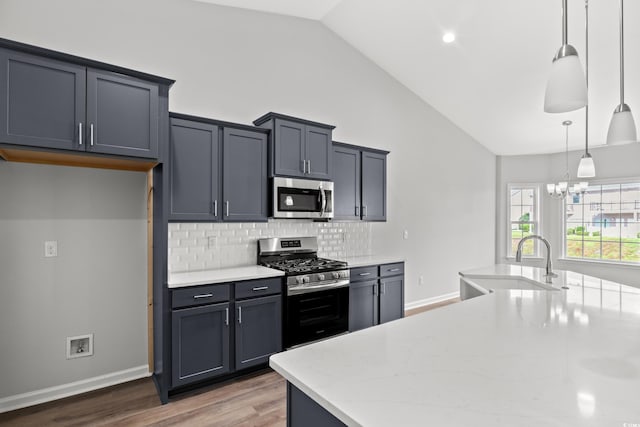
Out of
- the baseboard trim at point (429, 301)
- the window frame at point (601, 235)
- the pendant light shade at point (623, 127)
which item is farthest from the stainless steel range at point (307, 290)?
the window frame at point (601, 235)

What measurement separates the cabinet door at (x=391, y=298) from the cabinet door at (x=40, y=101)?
3.28 meters

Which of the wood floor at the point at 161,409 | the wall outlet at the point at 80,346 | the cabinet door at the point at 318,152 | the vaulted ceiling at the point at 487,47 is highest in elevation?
the vaulted ceiling at the point at 487,47

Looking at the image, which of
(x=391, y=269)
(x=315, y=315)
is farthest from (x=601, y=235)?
(x=315, y=315)

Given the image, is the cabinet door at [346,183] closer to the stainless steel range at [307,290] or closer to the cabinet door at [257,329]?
the stainless steel range at [307,290]

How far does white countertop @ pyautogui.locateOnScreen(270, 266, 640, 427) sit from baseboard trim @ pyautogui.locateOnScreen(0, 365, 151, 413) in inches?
97.2

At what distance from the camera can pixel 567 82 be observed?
1.25 meters

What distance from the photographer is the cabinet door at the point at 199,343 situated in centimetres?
259

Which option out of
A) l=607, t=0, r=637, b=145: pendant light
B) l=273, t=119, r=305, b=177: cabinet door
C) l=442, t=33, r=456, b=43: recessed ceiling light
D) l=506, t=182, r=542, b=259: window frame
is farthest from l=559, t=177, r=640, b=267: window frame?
l=273, t=119, r=305, b=177: cabinet door

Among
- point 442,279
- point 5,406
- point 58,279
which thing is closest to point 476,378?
point 58,279

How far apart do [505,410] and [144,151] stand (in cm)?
256

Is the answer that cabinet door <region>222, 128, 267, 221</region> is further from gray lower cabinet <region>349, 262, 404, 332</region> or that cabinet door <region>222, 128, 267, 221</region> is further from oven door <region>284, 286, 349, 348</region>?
gray lower cabinet <region>349, 262, 404, 332</region>

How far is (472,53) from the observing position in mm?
4258

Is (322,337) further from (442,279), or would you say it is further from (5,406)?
(442,279)

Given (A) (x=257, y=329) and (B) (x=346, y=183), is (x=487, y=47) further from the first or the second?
(A) (x=257, y=329)
